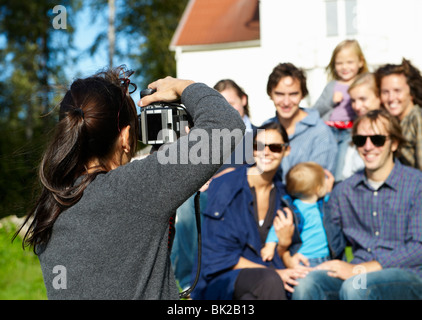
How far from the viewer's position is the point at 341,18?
9.09 metres

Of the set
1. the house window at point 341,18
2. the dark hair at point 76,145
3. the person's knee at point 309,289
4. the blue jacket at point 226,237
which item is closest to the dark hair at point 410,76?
the blue jacket at point 226,237

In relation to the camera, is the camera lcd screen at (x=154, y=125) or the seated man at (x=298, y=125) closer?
the camera lcd screen at (x=154, y=125)

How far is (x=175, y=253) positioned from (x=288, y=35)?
5.83 metres

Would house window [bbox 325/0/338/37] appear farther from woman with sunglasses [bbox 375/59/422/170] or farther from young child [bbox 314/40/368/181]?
woman with sunglasses [bbox 375/59/422/170]

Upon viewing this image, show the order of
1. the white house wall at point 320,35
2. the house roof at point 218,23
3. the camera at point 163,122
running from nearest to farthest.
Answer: the camera at point 163,122
the white house wall at point 320,35
the house roof at point 218,23

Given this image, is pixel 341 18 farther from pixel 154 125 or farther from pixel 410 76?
pixel 154 125

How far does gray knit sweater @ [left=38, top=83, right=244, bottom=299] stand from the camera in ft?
5.36

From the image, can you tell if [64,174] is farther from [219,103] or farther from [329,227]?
[329,227]

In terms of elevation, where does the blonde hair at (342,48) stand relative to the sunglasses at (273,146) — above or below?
above

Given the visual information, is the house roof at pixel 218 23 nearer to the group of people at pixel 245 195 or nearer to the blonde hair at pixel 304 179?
the group of people at pixel 245 195

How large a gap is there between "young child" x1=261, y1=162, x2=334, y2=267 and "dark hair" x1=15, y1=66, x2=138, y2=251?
7.42ft

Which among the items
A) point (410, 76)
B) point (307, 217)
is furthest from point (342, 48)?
point (307, 217)

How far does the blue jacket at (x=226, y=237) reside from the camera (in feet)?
12.2

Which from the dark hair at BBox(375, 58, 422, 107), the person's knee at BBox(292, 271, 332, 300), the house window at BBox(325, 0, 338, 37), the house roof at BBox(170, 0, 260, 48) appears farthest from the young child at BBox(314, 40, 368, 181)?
the house roof at BBox(170, 0, 260, 48)
